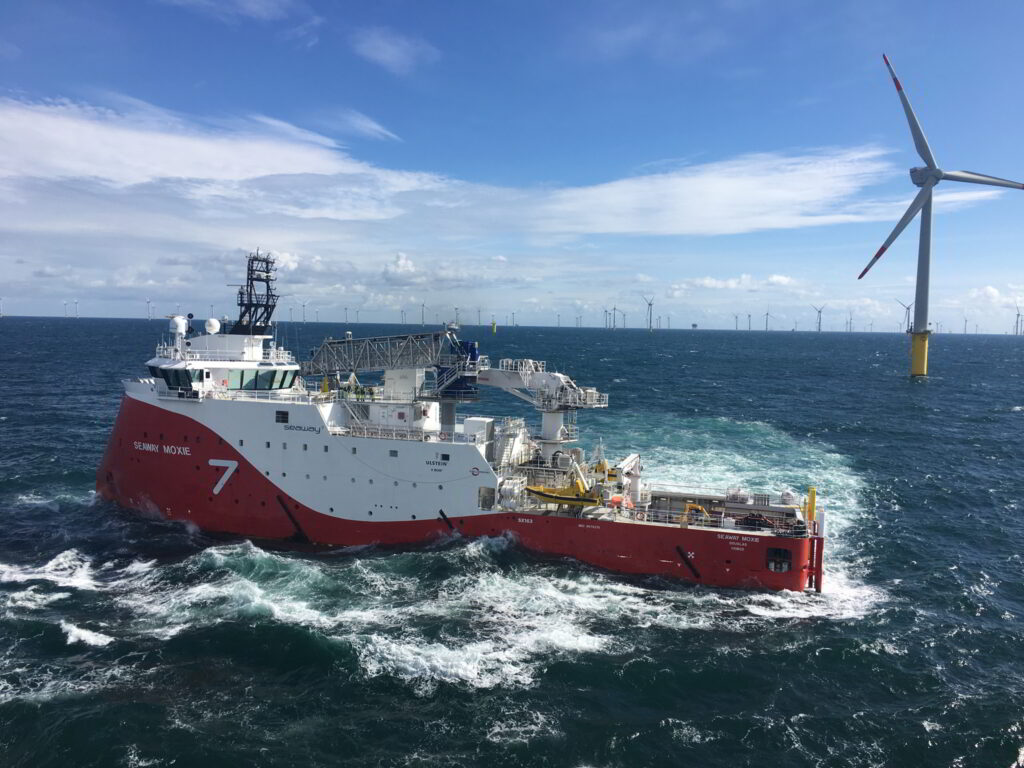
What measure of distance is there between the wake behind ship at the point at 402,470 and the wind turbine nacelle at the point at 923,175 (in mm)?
71590

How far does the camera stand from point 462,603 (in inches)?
851

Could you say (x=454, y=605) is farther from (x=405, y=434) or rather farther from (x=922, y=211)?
(x=922, y=211)

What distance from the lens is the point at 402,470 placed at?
2591 centimetres

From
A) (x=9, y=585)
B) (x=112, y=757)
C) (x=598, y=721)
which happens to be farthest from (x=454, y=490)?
(x=9, y=585)

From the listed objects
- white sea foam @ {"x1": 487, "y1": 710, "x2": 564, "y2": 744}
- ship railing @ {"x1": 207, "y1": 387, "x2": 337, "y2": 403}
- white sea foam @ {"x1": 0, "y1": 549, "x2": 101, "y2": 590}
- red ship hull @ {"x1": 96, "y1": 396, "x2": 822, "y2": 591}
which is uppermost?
ship railing @ {"x1": 207, "y1": 387, "x2": 337, "y2": 403}

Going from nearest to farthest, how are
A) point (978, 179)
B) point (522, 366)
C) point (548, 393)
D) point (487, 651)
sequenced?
point (487, 651), point (548, 393), point (522, 366), point (978, 179)

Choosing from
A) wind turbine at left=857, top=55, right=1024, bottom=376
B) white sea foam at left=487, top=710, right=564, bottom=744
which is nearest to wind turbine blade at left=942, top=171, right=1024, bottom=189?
wind turbine at left=857, top=55, right=1024, bottom=376

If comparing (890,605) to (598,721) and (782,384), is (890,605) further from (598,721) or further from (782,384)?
(782,384)

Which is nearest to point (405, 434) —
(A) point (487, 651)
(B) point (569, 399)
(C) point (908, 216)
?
(B) point (569, 399)

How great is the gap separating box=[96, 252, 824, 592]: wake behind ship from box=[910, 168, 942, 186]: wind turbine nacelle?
235 ft

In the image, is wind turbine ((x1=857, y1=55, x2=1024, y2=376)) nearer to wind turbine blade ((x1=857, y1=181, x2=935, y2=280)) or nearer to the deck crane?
wind turbine blade ((x1=857, y1=181, x2=935, y2=280))

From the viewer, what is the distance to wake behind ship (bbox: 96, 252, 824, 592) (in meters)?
23.9

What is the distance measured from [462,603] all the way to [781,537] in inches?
442

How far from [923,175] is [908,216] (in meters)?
7.78
